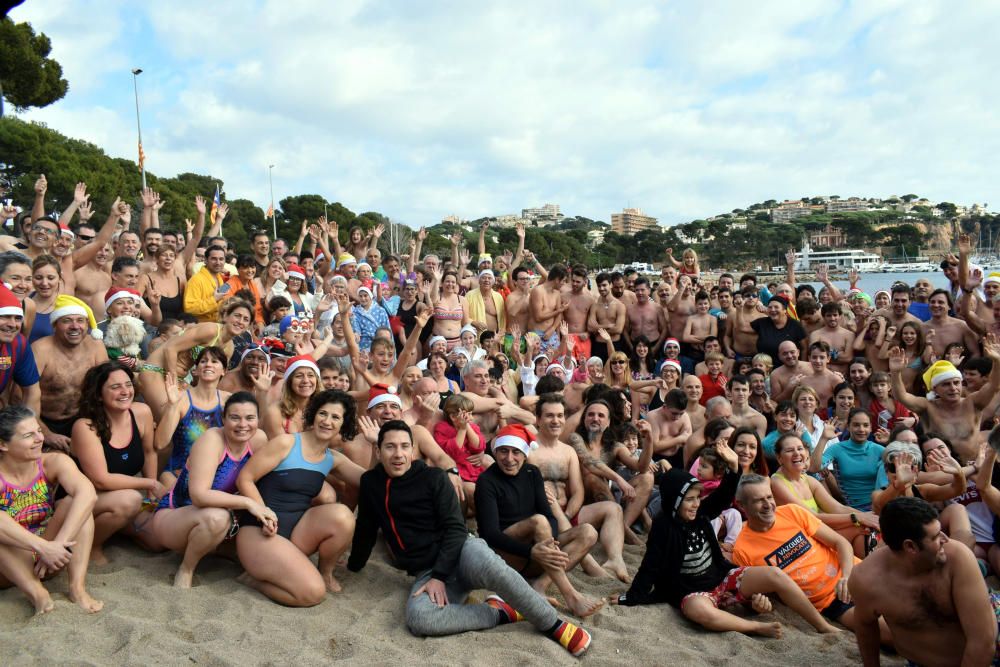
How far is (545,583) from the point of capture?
15.5 ft

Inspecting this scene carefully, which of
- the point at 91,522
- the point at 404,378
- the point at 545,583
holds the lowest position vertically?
the point at 545,583

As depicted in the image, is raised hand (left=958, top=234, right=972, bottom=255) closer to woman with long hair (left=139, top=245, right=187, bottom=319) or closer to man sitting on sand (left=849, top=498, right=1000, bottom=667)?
man sitting on sand (left=849, top=498, right=1000, bottom=667)

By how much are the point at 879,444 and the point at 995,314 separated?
12.0 ft

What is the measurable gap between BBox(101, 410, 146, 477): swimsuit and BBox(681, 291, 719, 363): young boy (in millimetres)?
6417

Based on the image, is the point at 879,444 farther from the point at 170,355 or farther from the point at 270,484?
the point at 170,355

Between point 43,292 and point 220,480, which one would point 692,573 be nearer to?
point 220,480

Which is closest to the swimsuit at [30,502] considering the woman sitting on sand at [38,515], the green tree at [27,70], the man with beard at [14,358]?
the woman sitting on sand at [38,515]

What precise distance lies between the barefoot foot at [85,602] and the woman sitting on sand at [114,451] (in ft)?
1.76

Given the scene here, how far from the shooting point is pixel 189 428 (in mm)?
4875

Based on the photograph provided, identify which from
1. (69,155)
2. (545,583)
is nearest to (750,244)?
(69,155)

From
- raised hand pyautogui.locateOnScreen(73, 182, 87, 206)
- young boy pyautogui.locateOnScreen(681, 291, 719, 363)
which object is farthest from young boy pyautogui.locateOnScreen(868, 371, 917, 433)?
raised hand pyautogui.locateOnScreen(73, 182, 87, 206)

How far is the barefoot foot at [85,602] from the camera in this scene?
3.94 metres

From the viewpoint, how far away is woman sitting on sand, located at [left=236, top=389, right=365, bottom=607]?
429cm

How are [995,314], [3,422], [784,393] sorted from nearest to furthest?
[3,422], [784,393], [995,314]
